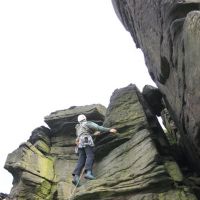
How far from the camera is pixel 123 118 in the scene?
20.2 meters

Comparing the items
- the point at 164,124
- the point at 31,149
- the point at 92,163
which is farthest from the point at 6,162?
the point at 164,124

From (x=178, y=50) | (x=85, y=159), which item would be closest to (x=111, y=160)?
(x=85, y=159)

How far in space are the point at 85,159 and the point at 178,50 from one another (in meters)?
7.59

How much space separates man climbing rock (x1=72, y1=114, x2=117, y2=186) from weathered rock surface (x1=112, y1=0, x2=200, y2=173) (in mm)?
4047

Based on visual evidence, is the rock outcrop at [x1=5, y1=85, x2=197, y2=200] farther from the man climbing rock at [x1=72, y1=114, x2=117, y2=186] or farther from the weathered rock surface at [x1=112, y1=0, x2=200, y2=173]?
the weathered rock surface at [x1=112, y1=0, x2=200, y2=173]

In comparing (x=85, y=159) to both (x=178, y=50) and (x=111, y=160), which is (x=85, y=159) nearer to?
(x=111, y=160)

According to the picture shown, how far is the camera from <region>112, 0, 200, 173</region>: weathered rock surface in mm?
12016

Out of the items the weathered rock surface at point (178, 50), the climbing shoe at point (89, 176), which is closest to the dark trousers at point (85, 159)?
the climbing shoe at point (89, 176)

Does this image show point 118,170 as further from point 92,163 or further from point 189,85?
point 189,85

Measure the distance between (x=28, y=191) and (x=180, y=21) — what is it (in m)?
13.4

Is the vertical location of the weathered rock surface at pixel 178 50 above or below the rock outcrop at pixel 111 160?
above

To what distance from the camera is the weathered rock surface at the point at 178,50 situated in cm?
1202

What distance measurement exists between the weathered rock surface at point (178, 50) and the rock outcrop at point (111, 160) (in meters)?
1.73

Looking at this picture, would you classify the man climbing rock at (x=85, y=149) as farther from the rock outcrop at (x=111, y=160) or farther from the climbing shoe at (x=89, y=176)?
the rock outcrop at (x=111, y=160)
